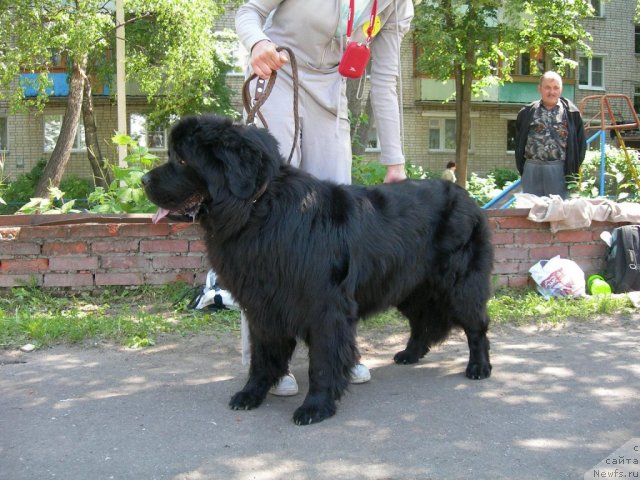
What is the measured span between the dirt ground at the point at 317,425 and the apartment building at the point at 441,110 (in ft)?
70.5

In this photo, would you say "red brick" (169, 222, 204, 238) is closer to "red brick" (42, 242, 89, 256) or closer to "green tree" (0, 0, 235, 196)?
"red brick" (42, 242, 89, 256)

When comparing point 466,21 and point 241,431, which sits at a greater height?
point 466,21

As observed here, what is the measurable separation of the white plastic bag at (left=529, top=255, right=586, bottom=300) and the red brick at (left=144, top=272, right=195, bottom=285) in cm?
312

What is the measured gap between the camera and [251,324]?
3330 mm

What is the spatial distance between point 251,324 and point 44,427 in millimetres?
1065

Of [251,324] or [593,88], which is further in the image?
[593,88]

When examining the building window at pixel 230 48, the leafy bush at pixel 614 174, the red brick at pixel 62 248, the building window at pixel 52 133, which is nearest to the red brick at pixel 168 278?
the red brick at pixel 62 248

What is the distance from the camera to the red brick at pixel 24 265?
5.63 m

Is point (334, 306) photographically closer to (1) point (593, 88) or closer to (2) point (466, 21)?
(2) point (466, 21)

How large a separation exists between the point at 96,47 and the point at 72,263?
49.8 ft

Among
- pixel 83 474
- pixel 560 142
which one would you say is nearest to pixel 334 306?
pixel 83 474

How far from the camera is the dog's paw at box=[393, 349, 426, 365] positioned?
166 inches

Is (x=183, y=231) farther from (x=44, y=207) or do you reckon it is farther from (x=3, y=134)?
(x=3, y=134)

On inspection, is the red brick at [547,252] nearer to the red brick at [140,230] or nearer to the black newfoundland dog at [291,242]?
the black newfoundland dog at [291,242]
